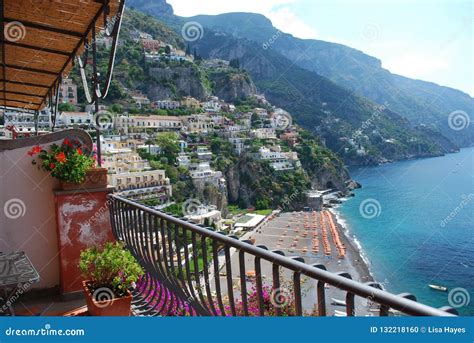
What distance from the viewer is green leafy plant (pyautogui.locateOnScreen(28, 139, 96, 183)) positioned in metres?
3.95

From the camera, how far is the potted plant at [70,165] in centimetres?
396

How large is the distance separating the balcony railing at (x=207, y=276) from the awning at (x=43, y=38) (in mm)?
1861

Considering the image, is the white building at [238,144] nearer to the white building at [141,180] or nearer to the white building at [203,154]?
the white building at [203,154]

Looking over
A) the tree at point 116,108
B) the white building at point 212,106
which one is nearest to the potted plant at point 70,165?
the tree at point 116,108

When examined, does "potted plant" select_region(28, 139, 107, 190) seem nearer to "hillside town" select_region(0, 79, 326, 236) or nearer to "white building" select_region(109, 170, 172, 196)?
"hillside town" select_region(0, 79, 326, 236)

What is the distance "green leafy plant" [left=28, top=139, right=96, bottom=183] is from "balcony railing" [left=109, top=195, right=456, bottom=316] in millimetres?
430

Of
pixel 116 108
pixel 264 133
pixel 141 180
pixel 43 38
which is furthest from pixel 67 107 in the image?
pixel 43 38

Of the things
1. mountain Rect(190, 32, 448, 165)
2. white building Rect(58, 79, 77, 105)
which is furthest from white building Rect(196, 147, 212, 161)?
mountain Rect(190, 32, 448, 165)

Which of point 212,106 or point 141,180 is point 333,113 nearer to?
point 212,106

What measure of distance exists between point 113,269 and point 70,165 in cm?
132

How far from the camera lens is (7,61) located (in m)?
5.21

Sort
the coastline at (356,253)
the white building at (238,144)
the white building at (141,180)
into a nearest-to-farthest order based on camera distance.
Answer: the coastline at (356,253)
the white building at (141,180)
the white building at (238,144)

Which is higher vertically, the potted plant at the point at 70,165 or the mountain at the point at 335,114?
the mountain at the point at 335,114

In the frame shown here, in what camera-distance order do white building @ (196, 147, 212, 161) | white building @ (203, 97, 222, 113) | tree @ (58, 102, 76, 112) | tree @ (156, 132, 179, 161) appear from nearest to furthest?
tree @ (156, 132, 179, 161), white building @ (196, 147, 212, 161), tree @ (58, 102, 76, 112), white building @ (203, 97, 222, 113)
